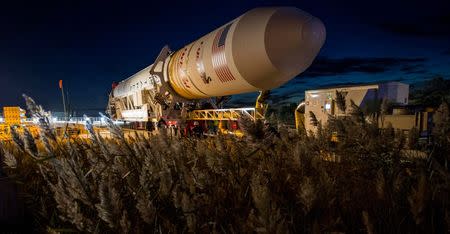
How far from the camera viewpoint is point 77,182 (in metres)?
1.17

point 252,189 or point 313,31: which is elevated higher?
point 313,31

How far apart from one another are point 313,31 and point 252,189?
4.85m

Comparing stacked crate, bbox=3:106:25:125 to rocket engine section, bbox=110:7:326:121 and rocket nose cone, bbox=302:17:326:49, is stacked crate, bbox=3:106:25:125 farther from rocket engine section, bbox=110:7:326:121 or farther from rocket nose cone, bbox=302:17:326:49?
rocket nose cone, bbox=302:17:326:49

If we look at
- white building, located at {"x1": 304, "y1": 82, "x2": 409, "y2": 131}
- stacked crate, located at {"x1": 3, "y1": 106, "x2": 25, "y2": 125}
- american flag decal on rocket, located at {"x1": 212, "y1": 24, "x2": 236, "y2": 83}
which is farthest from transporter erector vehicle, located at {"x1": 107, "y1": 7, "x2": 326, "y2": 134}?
stacked crate, located at {"x1": 3, "y1": 106, "x2": 25, "y2": 125}

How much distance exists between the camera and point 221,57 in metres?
6.09

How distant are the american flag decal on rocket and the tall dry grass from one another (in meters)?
4.07

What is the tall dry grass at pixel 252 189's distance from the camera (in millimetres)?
1132

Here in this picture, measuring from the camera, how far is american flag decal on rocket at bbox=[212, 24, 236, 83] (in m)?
6.04

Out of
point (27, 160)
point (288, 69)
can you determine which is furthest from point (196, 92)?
point (27, 160)

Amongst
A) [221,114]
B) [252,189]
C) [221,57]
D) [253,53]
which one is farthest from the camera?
[221,114]

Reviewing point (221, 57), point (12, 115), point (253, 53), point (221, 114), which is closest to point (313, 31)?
Answer: point (253, 53)

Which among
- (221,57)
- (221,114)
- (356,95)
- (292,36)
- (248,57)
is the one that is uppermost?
(292,36)

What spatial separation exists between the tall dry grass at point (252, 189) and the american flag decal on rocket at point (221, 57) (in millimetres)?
4066

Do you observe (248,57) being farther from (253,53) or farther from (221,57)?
(221,57)
